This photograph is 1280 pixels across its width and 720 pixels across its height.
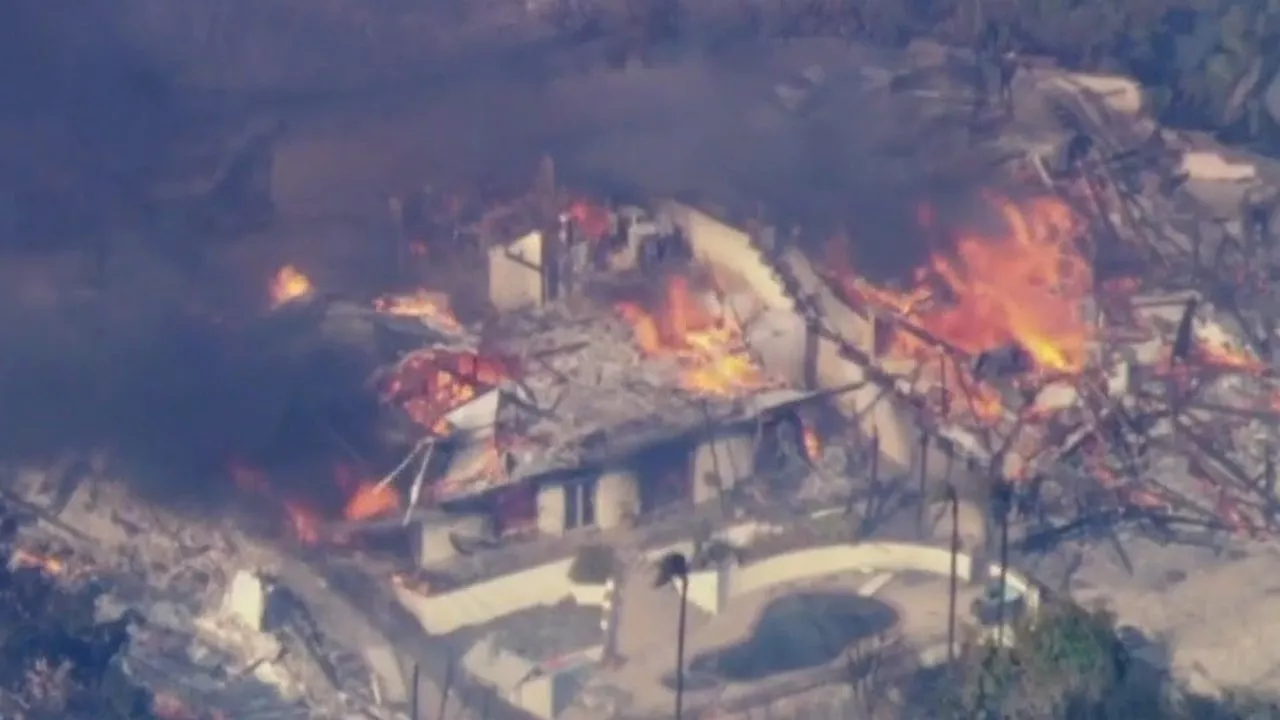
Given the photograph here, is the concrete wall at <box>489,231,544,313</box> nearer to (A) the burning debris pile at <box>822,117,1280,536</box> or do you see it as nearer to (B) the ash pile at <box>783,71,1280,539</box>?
(B) the ash pile at <box>783,71,1280,539</box>

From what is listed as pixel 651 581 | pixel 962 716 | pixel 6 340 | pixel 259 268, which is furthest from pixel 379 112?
pixel 962 716

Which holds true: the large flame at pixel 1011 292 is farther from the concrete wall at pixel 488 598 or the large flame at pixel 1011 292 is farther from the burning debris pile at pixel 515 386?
the concrete wall at pixel 488 598

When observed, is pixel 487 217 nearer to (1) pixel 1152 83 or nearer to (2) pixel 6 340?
(2) pixel 6 340

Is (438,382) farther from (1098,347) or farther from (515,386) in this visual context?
(1098,347)

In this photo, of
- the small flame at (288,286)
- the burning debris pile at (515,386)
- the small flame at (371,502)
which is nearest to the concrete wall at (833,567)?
the burning debris pile at (515,386)

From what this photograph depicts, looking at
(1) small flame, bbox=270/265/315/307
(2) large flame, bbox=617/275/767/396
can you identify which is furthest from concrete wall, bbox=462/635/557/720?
(1) small flame, bbox=270/265/315/307

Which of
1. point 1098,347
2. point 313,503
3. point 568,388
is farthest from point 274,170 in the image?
point 1098,347
